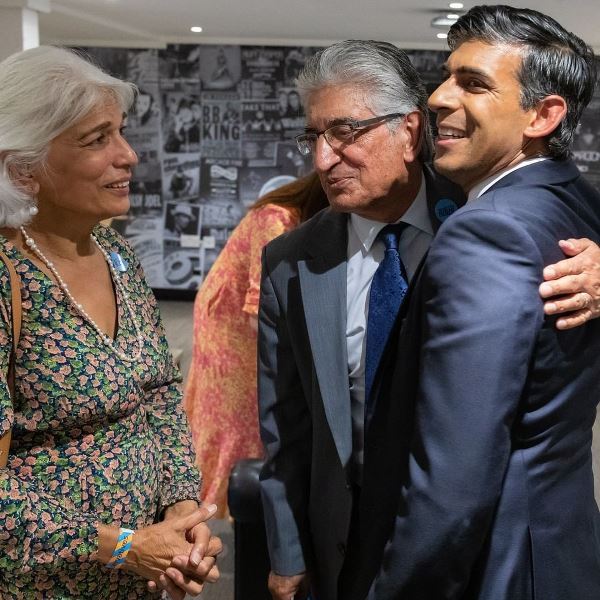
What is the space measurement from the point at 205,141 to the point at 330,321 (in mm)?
8656

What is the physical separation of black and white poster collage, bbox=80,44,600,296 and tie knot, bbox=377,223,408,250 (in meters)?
8.12

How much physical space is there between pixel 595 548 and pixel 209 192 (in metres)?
8.94

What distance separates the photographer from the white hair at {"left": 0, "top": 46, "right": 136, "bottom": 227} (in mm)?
1543

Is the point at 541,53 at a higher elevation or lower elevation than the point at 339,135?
higher

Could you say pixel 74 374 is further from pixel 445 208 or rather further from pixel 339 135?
pixel 445 208

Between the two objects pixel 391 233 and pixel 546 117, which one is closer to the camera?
pixel 546 117

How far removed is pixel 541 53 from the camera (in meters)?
1.32

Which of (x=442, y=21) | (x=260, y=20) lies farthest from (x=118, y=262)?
(x=260, y=20)

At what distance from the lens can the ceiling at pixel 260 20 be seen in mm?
6660

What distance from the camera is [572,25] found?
7543 mm

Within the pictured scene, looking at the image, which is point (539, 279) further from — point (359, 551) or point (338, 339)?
point (359, 551)

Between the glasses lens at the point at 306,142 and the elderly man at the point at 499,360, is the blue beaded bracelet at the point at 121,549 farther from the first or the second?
the glasses lens at the point at 306,142

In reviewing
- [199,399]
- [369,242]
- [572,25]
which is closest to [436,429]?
[369,242]

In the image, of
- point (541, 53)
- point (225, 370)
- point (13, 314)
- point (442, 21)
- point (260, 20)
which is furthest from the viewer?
point (260, 20)
